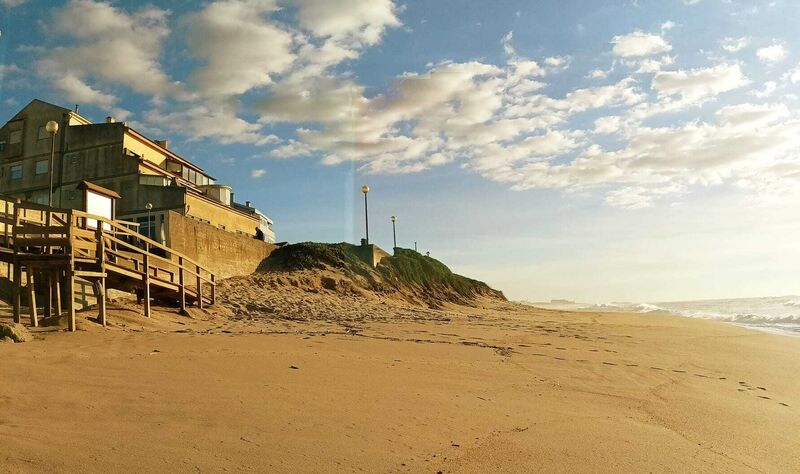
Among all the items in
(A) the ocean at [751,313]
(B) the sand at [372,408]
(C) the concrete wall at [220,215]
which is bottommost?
(A) the ocean at [751,313]

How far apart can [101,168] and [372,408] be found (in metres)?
33.6

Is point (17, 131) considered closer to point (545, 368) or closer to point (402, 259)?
point (402, 259)

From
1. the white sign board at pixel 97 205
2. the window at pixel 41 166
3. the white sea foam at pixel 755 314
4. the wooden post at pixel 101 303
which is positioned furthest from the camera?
Result: the window at pixel 41 166

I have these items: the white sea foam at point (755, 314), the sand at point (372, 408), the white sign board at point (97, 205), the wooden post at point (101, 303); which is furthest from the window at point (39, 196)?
the white sea foam at point (755, 314)

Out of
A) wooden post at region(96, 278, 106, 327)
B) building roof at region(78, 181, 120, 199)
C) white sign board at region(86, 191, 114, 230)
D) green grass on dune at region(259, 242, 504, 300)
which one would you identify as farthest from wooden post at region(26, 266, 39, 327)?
green grass on dune at region(259, 242, 504, 300)

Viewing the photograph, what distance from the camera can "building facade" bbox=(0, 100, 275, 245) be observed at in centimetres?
2933

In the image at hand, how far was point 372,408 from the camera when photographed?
4855 millimetres

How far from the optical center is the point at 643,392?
6.57m

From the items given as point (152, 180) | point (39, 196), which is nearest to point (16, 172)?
point (39, 196)

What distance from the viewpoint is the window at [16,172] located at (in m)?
35.1

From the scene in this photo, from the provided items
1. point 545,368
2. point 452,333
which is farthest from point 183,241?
point 545,368

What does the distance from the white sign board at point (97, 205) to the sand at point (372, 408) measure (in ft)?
12.4

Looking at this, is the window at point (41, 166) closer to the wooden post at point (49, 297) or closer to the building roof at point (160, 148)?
the building roof at point (160, 148)

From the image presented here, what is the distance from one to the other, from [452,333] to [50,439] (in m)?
9.95
